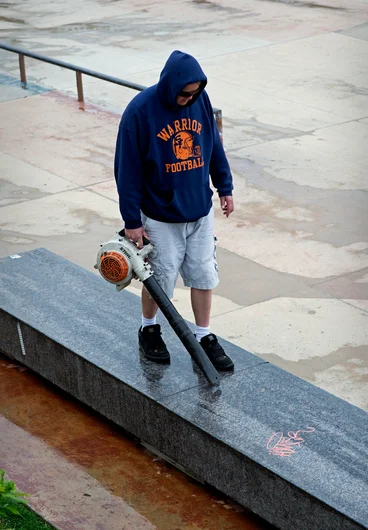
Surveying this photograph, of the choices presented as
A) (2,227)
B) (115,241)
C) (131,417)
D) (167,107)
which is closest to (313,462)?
(131,417)

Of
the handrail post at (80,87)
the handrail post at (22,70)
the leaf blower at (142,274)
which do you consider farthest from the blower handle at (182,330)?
the handrail post at (22,70)

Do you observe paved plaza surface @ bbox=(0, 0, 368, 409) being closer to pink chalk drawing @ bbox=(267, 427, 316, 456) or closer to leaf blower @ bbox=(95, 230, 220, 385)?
leaf blower @ bbox=(95, 230, 220, 385)

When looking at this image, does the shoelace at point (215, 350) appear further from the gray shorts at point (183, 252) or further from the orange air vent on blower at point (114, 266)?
the orange air vent on blower at point (114, 266)

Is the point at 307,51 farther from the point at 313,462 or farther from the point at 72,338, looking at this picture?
the point at 313,462

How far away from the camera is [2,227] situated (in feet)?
28.8

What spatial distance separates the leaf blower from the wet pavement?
599 millimetres

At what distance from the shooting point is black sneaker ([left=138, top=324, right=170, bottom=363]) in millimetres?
5375

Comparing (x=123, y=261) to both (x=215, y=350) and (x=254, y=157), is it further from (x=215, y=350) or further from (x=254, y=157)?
(x=254, y=157)

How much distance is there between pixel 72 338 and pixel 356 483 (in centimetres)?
208

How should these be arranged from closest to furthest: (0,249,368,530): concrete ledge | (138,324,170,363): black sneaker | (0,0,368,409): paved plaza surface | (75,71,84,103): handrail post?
(0,249,368,530): concrete ledge → (138,324,170,363): black sneaker → (0,0,368,409): paved plaza surface → (75,71,84,103): handrail post

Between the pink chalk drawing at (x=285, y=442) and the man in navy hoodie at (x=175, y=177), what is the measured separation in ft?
2.42

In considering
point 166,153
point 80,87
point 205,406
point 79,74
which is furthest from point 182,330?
point 80,87

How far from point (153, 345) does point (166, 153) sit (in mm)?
Result: 1128

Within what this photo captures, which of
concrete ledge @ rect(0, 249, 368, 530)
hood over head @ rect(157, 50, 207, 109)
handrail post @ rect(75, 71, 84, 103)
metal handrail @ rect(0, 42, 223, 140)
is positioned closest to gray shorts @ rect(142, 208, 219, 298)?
concrete ledge @ rect(0, 249, 368, 530)
